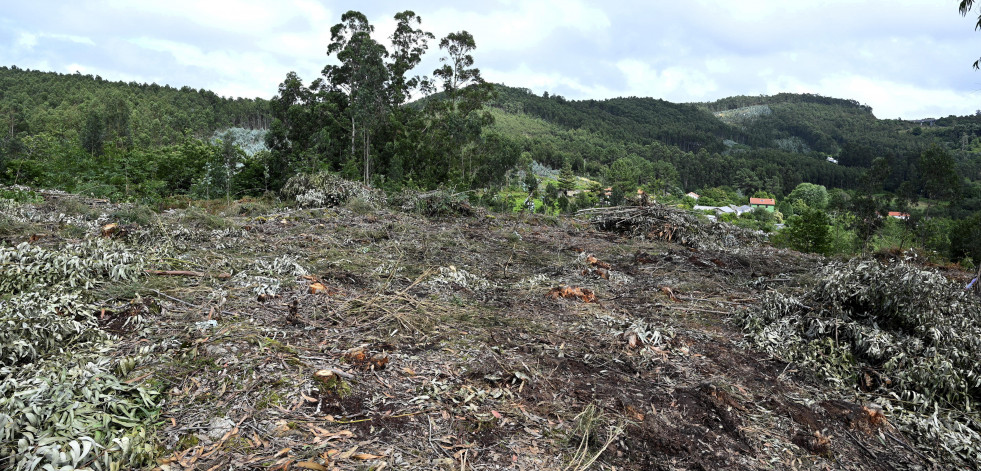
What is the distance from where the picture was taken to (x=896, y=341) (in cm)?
345

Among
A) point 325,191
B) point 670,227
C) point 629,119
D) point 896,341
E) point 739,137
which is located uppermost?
point 629,119

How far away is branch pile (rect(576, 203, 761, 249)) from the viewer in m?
9.39

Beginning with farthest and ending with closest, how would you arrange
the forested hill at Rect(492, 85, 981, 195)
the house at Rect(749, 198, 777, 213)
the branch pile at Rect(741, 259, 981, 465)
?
the forested hill at Rect(492, 85, 981, 195)
the house at Rect(749, 198, 777, 213)
the branch pile at Rect(741, 259, 981, 465)

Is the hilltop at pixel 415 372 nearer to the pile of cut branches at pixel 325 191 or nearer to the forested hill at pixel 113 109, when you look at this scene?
the pile of cut branches at pixel 325 191

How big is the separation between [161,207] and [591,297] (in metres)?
9.52

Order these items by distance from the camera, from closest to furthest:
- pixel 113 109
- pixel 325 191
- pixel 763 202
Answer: pixel 325 191, pixel 113 109, pixel 763 202

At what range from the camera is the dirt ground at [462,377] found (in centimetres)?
222

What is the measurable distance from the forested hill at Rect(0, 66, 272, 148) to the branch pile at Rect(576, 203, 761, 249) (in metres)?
34.9

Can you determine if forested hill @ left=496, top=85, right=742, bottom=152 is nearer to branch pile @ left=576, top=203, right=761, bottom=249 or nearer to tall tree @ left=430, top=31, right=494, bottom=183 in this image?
tall tree @ left=430, top=31, right=494, bottom=183

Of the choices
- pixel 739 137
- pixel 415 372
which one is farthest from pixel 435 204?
pixel 739 137

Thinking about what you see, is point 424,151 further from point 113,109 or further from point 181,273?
point 113,109

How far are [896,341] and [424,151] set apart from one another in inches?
777

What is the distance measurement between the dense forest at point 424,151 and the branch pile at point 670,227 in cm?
402

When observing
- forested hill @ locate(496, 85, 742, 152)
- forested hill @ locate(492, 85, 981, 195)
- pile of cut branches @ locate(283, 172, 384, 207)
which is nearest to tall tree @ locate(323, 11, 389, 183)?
pile of cut branches @ locate(283, 172, 384, 207)
